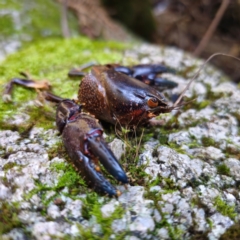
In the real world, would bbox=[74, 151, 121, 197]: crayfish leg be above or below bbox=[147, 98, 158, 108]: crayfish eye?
below

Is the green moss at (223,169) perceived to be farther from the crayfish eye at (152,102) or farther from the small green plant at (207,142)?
the crayfish eye at (152,102)

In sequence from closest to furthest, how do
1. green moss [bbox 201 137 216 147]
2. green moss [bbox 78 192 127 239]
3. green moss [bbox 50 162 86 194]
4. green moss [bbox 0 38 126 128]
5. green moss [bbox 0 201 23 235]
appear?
1. green moss [bbox 78 192 127 239]
2. green moss [bbox 0 201 23 235]
3. green moss [bbox 50 162 86 194]
4. green moss [bbox 201 137 216 147]
5. green moss [bbox 0 38 126 128]

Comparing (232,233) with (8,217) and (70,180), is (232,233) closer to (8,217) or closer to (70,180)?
(70,180)

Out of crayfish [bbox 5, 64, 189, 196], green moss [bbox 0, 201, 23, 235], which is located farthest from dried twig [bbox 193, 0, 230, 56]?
green moss [bbox 0, 201, 23, 235]

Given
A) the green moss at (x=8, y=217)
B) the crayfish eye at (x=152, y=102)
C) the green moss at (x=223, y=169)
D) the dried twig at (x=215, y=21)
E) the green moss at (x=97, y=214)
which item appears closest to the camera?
the green moss at (x=97, y=214)

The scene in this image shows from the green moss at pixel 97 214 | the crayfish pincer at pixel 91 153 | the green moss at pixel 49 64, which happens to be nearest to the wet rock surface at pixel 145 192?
the green moss at pixel 97 214

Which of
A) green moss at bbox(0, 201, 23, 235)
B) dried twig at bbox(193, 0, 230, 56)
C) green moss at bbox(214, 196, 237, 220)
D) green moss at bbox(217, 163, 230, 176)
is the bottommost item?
green moss at bbox(0, 201, 23, 235)

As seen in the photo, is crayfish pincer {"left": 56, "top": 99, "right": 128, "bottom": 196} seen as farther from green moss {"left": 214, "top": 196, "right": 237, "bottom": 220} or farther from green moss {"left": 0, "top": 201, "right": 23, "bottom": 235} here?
green moss {"left": 214, "top": 196, "right": 237, "bottom": 220}
